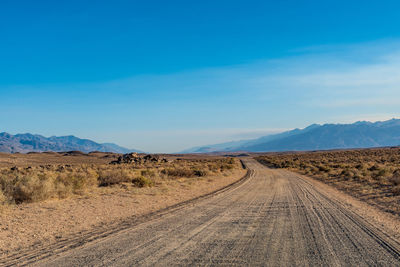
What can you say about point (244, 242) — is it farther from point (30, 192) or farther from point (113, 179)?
point (113, 179)

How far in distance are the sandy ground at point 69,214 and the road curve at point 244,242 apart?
1618 mm

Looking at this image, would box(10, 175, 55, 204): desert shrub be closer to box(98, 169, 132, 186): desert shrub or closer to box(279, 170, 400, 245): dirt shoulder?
box(98, 169, 132, 186): desert shrub

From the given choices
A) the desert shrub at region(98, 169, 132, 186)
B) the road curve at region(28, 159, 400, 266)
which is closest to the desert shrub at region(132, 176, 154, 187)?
the desert shrub at region(98, 169, 132, 186)

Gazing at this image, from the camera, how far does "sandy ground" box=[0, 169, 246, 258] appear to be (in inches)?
340

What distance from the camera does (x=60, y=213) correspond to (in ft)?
39.2

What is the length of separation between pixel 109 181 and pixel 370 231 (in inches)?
659

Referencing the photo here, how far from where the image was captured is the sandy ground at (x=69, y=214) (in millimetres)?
8641

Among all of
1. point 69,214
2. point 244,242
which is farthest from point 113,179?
point 244,242

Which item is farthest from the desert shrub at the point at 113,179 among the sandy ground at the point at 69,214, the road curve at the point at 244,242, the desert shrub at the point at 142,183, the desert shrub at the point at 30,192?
the road curve at the point at 244,242

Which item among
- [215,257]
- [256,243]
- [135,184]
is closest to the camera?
[215,257]

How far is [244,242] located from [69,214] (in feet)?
23.5

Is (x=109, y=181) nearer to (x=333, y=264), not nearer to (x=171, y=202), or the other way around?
(x=171, y=202)

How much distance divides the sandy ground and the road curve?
1.62 m

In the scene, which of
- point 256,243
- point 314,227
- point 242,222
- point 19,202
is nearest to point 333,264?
point 256,243
